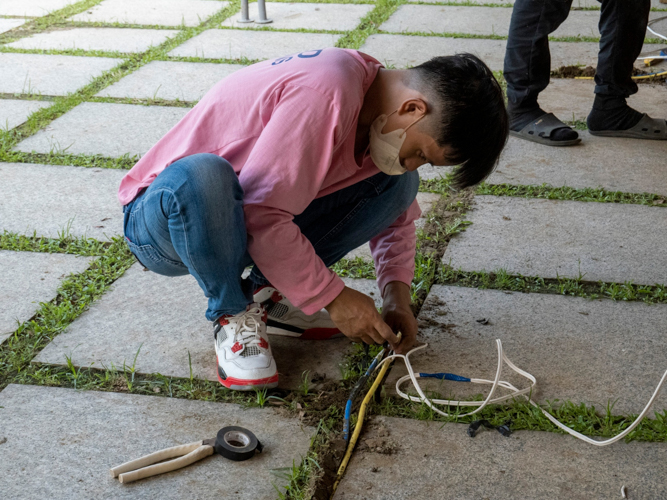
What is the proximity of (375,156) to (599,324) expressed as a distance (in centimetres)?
84

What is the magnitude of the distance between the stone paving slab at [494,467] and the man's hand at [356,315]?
0.72ft

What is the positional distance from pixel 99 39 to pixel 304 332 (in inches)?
145

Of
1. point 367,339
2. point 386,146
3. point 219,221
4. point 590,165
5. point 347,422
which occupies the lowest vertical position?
point 590,165

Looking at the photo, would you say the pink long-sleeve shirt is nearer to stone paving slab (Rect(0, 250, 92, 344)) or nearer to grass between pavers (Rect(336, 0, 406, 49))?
stone paving slab (Rect(0, 250, 92, 344))

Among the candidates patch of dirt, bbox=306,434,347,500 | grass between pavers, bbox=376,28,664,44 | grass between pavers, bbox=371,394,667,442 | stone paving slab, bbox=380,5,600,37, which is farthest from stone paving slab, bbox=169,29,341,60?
patch of dirt, bbox=306,434,347,500

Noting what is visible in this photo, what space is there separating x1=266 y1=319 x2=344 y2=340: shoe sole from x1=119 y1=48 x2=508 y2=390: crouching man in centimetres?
15

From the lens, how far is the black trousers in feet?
10.5

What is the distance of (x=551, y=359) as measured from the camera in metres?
1.87

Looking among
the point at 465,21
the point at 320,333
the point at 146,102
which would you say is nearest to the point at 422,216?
the point at 320,333

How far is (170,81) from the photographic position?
407 centimetres

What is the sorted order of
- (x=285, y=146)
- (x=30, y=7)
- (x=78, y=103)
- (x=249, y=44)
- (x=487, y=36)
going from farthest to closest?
(x=30, y=7), (x=487, y=36), (x=249, y=44), (x=78, y=103), (x=285, y=146)

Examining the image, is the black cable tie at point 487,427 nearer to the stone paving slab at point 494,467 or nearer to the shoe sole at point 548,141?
the stone paving slab at point 494,467

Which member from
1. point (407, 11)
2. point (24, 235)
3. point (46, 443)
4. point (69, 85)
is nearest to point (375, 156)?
point (46, 443)

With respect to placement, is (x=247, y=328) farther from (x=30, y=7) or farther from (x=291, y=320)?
(x=30, y=7)
